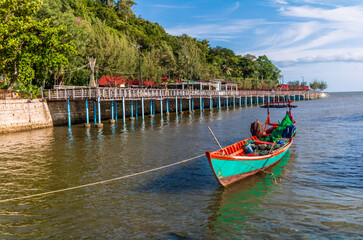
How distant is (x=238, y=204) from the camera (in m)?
12.1

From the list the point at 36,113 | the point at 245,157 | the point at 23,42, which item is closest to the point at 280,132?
the point at 245,157

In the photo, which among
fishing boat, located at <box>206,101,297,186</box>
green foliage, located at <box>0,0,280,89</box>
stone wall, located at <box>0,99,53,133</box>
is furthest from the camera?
green foliage, located at <box>0,0,280,89</box>

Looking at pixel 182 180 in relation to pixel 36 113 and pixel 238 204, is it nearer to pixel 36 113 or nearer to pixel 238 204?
pixel 238 204

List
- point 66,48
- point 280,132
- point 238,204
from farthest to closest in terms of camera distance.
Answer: point 66,48, point 280,132, point 238,204

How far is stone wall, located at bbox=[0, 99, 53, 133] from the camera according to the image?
33312 millimetres

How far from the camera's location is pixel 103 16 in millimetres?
120562

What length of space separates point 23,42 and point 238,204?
33.1 metres

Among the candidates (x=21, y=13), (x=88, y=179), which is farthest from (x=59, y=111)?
(x=88, y=179)

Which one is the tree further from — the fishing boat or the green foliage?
the fishing boat

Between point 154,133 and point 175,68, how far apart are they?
6172cm

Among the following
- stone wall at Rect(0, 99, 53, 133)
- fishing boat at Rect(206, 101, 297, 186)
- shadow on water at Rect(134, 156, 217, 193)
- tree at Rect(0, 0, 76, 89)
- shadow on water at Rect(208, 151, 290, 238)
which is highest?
tree at Rect(0, 0, 76, 89)

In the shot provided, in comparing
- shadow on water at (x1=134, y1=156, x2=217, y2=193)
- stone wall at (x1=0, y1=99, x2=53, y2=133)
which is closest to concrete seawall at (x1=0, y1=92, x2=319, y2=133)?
stone wall at (x1=0, y1=99, x2=53, y2=133)

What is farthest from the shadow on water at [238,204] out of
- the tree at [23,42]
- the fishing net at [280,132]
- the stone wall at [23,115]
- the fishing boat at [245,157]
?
the tree at [23,42]

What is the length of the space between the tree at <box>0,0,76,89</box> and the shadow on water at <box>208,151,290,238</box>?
29.3 meters
